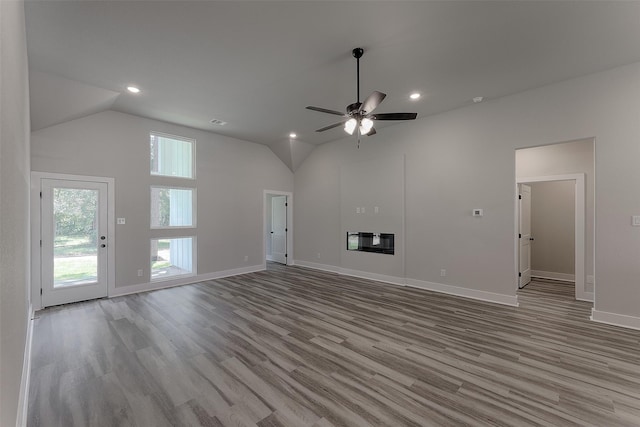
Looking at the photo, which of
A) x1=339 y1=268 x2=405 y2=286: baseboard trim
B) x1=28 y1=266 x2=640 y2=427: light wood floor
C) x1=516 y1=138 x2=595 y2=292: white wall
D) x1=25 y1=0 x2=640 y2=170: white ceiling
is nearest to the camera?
x1=28 y1=266 x2=640 y2=427: light wood floor

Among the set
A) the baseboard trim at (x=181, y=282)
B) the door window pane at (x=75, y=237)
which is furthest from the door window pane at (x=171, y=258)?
the door window pane at (x=75, y=237)

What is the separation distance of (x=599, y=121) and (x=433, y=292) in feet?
11.7

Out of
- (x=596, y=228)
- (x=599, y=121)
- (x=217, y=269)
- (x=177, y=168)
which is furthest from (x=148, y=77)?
(x=596, y=228)

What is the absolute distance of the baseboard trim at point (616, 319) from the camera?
346 cm

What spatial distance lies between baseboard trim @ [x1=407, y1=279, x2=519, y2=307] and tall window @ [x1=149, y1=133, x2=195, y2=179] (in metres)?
5.46

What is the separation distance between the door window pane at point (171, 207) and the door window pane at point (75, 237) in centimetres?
99

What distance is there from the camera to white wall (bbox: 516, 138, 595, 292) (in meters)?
4.63

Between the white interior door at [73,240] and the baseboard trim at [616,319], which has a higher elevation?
the white interior door at [73,240]

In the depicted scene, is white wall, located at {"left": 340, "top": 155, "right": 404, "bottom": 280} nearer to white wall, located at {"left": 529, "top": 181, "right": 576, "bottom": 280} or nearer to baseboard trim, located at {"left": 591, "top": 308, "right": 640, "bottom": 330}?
baseboard trim, located at {"left": 591, "top": 308, "right": 640, "bottom": 330}

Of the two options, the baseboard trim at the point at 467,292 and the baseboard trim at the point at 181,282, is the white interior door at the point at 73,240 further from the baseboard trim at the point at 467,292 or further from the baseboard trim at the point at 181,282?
the baseboard trim at the point at 467,292

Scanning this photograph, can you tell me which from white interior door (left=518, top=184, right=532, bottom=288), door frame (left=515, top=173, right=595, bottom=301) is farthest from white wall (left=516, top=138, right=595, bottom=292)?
white interior door (left=518, top=184, right=532, bottom=288)

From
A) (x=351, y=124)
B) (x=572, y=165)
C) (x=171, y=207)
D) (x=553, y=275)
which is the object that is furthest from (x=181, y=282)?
(x=553, y=275)

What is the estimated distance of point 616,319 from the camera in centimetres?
357

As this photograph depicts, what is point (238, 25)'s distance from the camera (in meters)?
2.70
